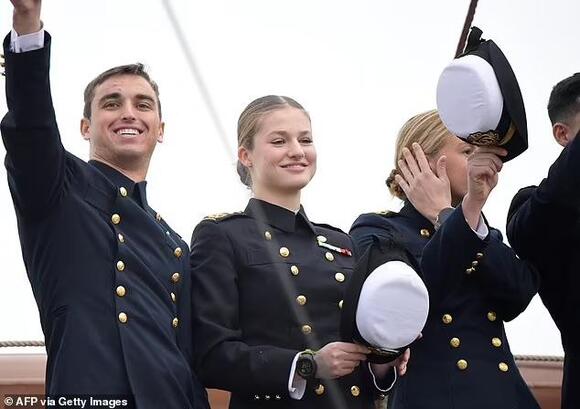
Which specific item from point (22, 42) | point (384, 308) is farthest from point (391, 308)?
point (22, 42)

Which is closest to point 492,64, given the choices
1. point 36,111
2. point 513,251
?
point 513,251

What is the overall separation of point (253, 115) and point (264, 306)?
1.89 ft

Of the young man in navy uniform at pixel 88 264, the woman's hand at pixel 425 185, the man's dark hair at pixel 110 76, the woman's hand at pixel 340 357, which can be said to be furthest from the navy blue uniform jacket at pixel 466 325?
the man's dark hair at pixel 110 76

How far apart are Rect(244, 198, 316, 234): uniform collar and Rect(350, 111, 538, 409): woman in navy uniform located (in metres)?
0.22

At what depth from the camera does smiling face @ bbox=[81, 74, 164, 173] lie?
3.01 metres

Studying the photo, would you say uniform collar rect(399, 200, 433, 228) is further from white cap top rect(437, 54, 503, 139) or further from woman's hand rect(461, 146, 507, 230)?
white cap top rect(437, 54, 503, 139)

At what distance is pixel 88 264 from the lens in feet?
8.88

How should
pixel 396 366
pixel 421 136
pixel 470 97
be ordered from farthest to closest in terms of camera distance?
1. pixel 421 136
2. pixel 396 366
3. pixel 470 97

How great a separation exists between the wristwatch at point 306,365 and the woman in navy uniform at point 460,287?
0.34 metres

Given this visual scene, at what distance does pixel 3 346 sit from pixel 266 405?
2.16m

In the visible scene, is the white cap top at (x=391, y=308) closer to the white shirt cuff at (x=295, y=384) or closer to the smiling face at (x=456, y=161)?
the white shirt cuff at (x=295, y=384)

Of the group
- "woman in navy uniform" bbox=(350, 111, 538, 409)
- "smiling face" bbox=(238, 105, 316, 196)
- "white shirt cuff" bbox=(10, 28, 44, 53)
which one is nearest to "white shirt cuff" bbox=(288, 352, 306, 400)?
"woman in navy uniform" bbox=(350, 111, 538, 409)

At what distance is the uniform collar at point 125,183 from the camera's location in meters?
2.94

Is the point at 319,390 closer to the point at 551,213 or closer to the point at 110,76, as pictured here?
the point at 551,213
